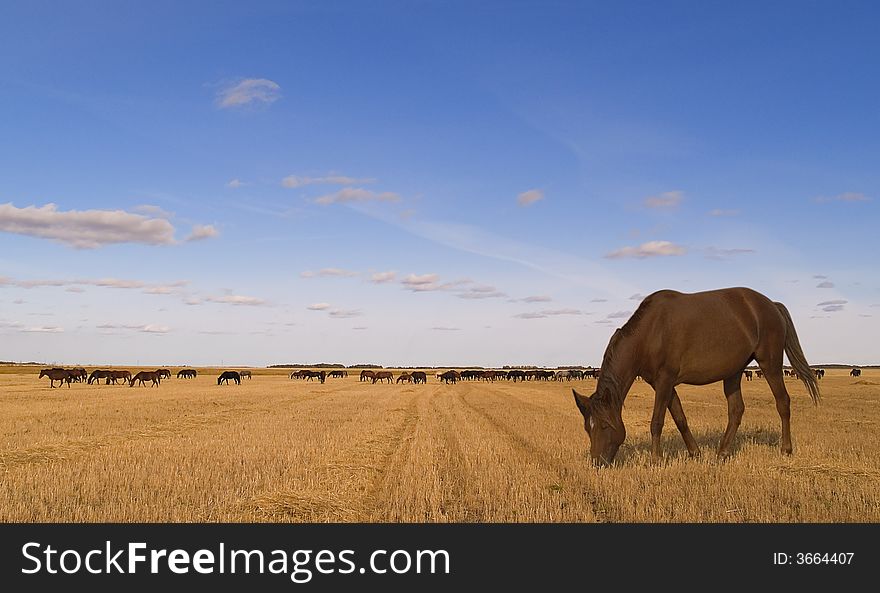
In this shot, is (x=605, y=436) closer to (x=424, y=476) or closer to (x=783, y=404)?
(x=424, y=476)

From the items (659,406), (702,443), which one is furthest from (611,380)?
(702,443)

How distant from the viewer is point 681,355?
13.9 m

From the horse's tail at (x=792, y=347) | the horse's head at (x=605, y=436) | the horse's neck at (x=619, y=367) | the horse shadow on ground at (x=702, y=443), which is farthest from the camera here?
the horse's tail at (x=792, y=347)

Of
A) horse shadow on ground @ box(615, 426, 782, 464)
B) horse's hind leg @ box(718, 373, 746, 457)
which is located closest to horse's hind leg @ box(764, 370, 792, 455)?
horse's hind leg @ box(718, 373, 746, 457)

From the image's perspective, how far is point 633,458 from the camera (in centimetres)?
1407

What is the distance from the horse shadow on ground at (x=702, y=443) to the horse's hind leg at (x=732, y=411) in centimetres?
39

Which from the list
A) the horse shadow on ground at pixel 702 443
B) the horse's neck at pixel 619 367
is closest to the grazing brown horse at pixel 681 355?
the horse's neck at pixel 619 367

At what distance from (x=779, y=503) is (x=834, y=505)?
2.51 feet

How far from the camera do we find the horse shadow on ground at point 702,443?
14516 mm

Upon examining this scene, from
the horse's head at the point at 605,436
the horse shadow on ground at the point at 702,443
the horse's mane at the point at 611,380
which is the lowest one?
the horse shadow on ground at the point at 702,443

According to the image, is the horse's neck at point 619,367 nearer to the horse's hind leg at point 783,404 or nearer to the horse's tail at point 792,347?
the horse's hind leg at point 783,404

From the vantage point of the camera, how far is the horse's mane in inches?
520

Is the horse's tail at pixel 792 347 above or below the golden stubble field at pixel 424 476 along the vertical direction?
above

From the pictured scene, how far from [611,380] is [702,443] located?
5.27 m
